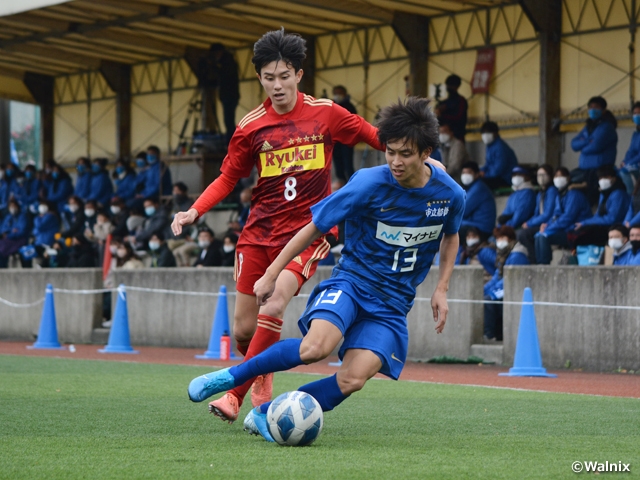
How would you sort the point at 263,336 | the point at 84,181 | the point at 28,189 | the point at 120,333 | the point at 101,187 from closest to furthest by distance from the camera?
the point at 263,336, the point at 120,333, the point at 101,187, the point at 84,181, the point at 28,189

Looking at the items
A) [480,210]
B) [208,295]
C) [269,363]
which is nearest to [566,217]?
[480,210]

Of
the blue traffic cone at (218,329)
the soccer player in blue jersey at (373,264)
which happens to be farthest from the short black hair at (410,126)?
the blue traffic cone at (218,329)

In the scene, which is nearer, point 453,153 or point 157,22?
point 453,153

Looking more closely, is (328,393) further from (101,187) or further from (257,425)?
(101,187)

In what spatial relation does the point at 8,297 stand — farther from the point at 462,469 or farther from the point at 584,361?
the point at 462,469

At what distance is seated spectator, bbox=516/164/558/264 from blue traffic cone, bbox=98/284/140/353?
5973mm

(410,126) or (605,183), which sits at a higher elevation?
(605,183)

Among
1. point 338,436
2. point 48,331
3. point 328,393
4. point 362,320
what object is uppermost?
point 362,320

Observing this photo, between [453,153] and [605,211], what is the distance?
4006 mm

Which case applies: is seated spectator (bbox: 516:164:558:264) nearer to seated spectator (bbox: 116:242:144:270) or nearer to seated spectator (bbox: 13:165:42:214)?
seated spectator (bbox: 116:242:144:270)

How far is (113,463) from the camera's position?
5.49m

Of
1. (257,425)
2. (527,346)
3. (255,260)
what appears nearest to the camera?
(257,425)

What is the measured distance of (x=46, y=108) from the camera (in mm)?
32938

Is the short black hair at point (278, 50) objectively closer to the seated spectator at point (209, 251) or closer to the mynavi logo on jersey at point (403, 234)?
the mynavi logo on jersey at point (403, 234)
